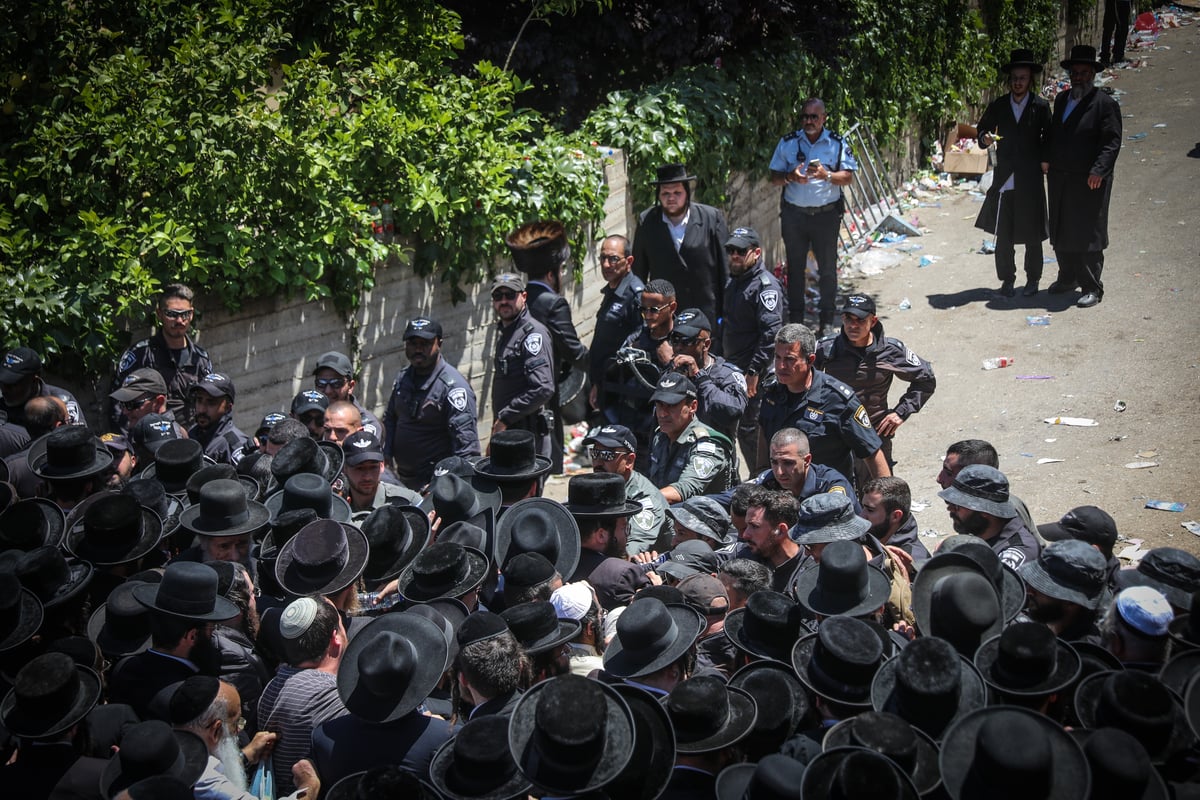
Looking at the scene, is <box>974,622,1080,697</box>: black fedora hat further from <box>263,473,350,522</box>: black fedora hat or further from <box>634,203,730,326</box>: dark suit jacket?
<box>634,203,730,326</box>: dark suit jacket

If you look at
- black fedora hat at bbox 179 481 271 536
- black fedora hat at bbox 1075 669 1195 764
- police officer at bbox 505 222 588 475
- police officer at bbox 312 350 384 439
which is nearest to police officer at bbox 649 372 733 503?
police officer at bbox 505 222 588 475

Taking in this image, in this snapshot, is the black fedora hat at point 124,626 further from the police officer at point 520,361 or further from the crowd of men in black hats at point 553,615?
the police officer at point 520,361

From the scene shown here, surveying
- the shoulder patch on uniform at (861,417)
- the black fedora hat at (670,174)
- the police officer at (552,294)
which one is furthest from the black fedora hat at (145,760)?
the black fedora hat at (670,174)

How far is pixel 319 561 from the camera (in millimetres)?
4684

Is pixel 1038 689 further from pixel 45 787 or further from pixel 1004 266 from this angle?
pixel 1004 266

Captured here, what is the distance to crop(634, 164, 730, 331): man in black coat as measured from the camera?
8914 mm

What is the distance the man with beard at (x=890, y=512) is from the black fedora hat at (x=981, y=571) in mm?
1002

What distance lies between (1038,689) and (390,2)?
27.0ft

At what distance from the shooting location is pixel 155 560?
Answer: 531cm

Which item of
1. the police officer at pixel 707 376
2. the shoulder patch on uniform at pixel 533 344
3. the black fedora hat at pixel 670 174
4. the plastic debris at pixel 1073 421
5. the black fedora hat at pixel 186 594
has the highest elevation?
the black fedora hat at pixel 670 174

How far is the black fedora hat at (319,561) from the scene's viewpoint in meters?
4.69

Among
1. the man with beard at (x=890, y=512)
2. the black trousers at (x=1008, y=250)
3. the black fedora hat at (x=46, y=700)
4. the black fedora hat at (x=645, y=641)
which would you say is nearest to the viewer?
the black fedora hat at (x=46, y=700)

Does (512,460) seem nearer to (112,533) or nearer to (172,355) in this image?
(112,533)

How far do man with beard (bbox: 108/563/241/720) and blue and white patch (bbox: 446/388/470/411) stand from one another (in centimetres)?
275
